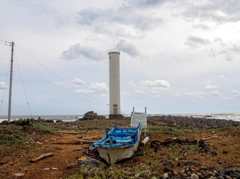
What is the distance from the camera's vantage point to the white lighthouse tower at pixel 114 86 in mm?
29516

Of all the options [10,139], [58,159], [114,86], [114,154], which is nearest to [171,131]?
[114,154]

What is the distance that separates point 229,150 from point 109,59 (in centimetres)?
2296

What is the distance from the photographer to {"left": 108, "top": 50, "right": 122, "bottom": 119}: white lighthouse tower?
29516mm

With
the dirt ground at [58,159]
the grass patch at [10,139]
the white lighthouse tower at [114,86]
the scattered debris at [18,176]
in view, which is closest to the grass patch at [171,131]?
the dirt ground at [58,159]

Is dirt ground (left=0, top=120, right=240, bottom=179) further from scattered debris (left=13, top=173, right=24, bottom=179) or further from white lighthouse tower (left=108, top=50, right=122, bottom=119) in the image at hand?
white lighthouse tower (left=108, top=50, right=122, bottom=119)

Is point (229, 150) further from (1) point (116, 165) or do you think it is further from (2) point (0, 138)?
(2) point (0, 138)

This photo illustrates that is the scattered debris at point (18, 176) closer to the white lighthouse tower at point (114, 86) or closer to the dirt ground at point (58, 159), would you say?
the dirt ground at point (58, 159)

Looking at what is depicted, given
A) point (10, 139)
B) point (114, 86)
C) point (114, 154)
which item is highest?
point (114, 86)

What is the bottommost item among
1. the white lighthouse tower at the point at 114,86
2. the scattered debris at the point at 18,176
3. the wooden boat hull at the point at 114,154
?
the scattered debris at the point at 18,176

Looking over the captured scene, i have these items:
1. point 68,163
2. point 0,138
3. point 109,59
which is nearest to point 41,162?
point 68,163

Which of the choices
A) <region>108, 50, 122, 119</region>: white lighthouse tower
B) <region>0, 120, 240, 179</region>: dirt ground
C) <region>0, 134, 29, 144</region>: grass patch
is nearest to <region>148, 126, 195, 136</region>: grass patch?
<region>0, 120, 240, 179</region>: dirt ground

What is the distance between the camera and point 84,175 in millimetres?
6699

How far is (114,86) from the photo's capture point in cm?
2955

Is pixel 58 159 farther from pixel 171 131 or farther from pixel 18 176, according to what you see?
pixel 171 131
